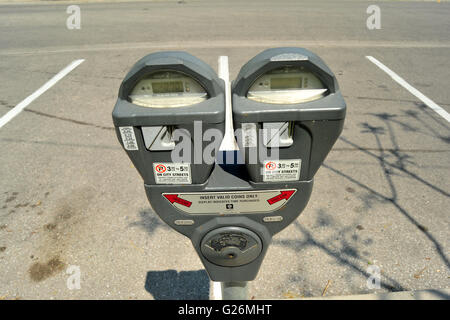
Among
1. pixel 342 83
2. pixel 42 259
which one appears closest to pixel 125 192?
pixel 42 259

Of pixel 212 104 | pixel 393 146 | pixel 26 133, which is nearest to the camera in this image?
pixel 212 104

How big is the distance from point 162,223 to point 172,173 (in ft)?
5.43

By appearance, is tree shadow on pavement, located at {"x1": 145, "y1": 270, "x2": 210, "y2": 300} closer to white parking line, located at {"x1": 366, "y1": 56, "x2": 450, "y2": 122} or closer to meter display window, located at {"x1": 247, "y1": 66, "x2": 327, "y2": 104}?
meter display window, located at {"x1": 247, "y1": 66, "x2": 327, "y2": 104}

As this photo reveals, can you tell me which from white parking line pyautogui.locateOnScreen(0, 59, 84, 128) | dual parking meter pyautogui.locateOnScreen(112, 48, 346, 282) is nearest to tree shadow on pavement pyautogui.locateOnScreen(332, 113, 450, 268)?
dual parking meter pyautogui.locateOnScreen(112, 48, 346, 282)

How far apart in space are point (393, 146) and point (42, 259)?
139 inches

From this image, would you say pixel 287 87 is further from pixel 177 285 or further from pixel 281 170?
pixel 177 285

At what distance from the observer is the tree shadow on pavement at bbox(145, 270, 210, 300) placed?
88.5 inches

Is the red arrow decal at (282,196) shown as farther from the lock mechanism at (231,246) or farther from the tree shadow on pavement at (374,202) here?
the tree shadow on pavement at (374,202)

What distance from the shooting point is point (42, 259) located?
2504 mm

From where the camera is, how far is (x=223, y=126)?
3.67 feet

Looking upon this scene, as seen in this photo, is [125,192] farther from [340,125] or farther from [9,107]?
[9,107]

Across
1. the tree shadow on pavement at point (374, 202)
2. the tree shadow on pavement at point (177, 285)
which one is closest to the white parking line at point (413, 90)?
the tree shadow on pavement at point (374, 202)

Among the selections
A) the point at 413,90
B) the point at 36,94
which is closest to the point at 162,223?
the point at 36,94
